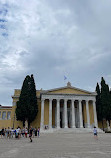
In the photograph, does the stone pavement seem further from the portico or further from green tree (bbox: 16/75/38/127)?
the portico

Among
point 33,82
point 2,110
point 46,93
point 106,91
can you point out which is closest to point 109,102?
point 106,91

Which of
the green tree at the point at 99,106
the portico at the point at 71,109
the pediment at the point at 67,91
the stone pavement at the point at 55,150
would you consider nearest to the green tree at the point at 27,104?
the portico at the point at 71,109

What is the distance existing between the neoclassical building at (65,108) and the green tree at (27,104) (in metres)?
2.42

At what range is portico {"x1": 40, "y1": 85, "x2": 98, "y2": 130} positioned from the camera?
37084 mm

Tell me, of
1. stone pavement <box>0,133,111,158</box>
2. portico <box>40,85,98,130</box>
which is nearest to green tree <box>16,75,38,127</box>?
portico <box>40,85,98,130</box>

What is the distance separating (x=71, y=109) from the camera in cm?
3941

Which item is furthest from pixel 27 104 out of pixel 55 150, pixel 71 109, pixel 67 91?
pixel 55 150

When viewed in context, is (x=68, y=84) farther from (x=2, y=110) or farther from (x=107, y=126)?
(x=2, y=110)

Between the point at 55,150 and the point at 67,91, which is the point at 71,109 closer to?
the point at 67,91

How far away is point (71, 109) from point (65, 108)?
2.43 m

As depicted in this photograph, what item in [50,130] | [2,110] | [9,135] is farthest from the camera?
[2,110]

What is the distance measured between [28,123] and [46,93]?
9.27 meters

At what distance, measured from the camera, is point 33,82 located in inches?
1560

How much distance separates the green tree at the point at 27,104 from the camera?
34.9m
